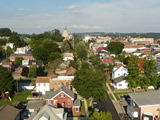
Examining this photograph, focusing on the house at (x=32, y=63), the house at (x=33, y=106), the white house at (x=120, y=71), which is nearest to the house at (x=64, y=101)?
the house at (x=33, y=106)

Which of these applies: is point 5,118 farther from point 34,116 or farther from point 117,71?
point 117,71

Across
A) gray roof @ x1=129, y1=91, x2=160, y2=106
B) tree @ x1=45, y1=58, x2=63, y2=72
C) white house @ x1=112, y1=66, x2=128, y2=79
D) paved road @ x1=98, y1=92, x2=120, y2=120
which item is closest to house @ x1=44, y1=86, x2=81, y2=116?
paved road @ x1=98, y1=92, x2=120, y2=120

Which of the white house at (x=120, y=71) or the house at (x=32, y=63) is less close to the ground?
the white house at (x=120, y=71)

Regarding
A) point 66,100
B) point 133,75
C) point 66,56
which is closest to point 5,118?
point 66,100

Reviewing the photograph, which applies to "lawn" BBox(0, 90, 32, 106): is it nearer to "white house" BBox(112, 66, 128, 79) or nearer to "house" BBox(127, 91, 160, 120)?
"house" BBox(127, 91, 160, 120)

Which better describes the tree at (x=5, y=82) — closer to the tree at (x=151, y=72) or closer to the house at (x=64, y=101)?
the house at (x=64, y=101)

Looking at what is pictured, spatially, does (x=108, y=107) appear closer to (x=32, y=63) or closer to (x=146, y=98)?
(x=146, y=98)

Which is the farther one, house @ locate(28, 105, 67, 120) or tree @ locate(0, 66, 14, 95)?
tree @ locate(0, 66, 14, 95)

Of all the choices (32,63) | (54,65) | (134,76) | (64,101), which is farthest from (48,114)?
(32,63)
